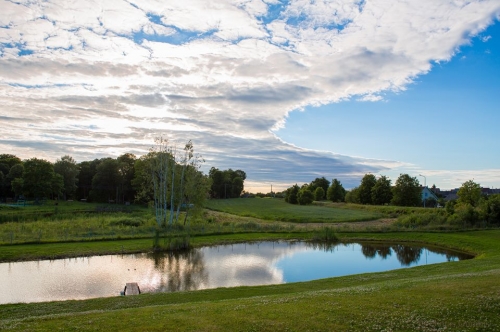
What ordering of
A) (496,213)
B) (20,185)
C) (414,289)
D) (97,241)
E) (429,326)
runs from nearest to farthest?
(429,326)
(414,289)
(97,241)
(496,213)
(20,185)

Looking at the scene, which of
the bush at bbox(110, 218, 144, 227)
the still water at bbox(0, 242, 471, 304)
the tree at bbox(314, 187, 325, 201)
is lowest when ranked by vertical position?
the still water at bbox(0, 242, 471, 304)

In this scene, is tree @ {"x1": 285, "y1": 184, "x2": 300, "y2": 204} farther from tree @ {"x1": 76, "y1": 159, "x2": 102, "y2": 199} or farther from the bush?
the bush

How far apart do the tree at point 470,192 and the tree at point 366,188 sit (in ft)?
150

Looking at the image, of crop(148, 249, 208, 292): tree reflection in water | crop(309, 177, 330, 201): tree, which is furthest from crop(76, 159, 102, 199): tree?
crop(309, 177, 330, 201): tree

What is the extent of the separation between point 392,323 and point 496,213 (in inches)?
2028

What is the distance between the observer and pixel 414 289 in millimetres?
15555

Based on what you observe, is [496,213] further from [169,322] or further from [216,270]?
[169,322]

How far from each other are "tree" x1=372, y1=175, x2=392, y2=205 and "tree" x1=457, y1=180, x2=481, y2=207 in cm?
3956

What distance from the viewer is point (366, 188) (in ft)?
375

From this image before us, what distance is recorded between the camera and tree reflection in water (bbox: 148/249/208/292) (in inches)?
944

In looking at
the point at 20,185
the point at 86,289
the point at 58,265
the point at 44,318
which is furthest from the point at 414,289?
the point at 20,185

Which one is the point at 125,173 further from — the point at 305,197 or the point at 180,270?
the point at 180,270

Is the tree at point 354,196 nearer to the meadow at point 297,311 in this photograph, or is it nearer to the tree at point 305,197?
the tree at point 305,197

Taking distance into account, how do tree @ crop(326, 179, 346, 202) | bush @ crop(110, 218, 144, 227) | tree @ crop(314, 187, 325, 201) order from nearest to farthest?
bush @ crop(110, 218, 144, 227) < tree @ crop(326, 179, 346, 202) < tree @ crop(314, 187, 325, 201)
